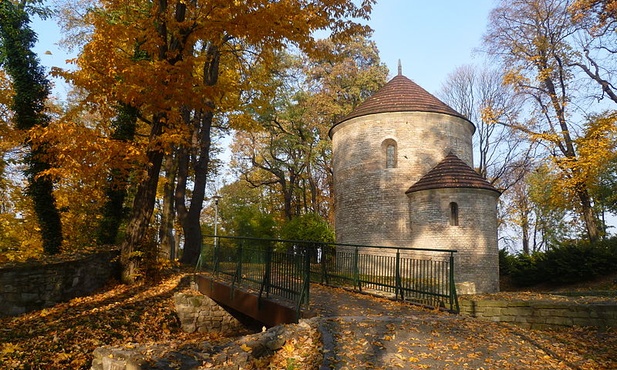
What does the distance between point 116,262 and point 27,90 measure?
625cm

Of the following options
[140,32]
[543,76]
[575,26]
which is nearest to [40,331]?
[140,32]

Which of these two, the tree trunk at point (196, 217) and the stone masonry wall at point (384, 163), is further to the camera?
the stone masonry wall at point (384, 163)

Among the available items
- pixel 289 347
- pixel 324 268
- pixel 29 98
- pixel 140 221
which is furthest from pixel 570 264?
pixel 29 98

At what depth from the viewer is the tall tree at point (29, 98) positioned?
12.9 metres

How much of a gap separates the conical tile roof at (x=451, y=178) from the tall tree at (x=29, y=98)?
13577mm

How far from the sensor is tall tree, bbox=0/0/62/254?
1291 cm

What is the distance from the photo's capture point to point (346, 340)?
5922 millimetres

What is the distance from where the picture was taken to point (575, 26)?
72.9 ft

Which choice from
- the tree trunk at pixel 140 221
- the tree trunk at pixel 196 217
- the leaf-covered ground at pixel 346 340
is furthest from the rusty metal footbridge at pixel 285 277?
the tree trunk at pixel 196 217

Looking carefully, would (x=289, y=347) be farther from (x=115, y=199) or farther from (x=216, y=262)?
(x=115, y=199)

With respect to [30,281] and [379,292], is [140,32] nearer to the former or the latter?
[30,281]

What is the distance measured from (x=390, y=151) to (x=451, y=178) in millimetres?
3301

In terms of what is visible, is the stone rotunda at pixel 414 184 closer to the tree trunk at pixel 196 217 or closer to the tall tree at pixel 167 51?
the tree trunk at pixel 196 217

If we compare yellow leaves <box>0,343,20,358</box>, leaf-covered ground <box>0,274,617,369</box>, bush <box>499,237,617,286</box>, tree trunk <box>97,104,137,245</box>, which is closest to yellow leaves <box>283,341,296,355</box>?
leaf-covered ground <box>0,274,617,369</box>
